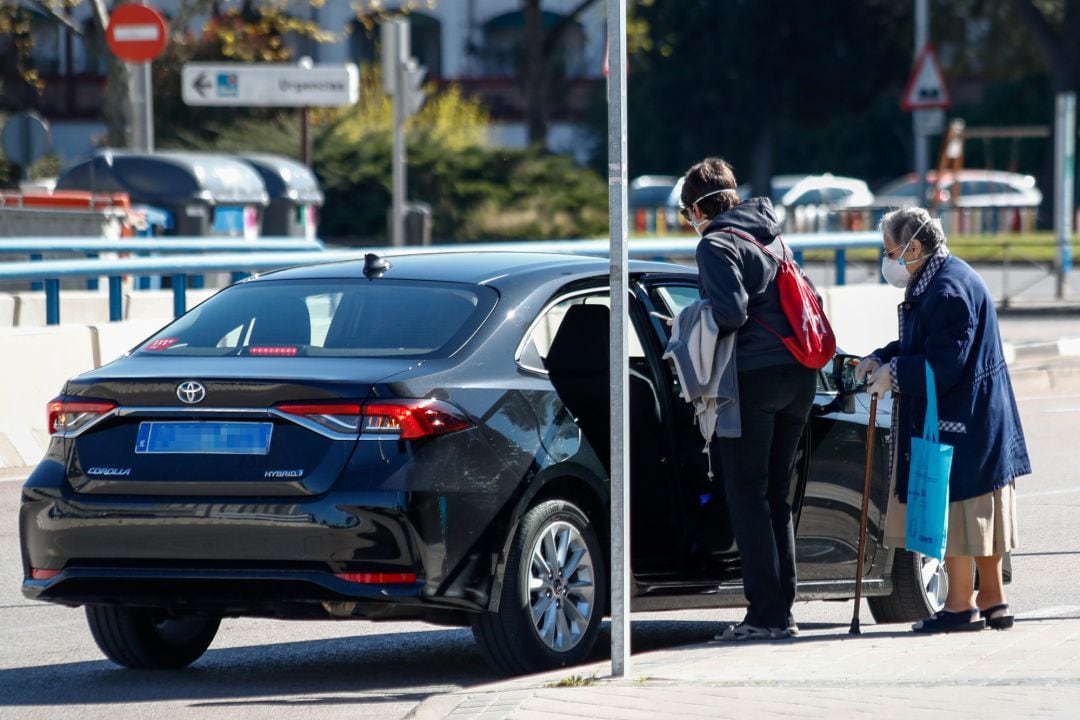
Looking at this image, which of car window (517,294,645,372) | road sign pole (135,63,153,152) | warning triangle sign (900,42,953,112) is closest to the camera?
car window (517,294,645,372)

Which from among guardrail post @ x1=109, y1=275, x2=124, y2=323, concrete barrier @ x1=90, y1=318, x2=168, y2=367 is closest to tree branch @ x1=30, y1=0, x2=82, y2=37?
guardrail post @ x1=109, y1=275, x2=124, y2=323

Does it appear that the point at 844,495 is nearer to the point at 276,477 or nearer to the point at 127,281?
the point at 276,477

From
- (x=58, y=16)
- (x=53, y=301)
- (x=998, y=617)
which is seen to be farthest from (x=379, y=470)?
(x=58, y=16)

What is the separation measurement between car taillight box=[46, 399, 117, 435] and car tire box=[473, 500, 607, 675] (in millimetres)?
1345

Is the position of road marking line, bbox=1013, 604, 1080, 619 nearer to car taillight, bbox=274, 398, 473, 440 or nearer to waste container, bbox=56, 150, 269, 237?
car taillight, bbox=274, 398, 473, 440

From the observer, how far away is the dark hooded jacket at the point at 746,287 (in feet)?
22.4

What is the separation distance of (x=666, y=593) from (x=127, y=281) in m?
13.7

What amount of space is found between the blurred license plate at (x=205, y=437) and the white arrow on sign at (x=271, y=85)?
16772 millimetres

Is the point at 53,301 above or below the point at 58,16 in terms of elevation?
below

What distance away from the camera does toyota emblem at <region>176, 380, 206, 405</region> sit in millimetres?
6340

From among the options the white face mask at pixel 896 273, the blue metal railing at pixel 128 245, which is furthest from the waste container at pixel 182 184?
the white face mask at pixel 896 273

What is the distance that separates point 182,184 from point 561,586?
18645mm

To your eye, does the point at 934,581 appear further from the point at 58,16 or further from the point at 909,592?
the point at 58,16

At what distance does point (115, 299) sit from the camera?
13609 mm
